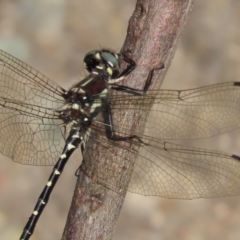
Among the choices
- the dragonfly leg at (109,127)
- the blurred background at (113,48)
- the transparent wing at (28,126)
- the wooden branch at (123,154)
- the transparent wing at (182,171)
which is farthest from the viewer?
the blurred background at (113,48)

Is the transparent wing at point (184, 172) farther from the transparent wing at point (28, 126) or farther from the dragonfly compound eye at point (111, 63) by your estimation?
the transparent wing at point (28, 126)

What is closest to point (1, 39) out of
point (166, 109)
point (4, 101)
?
point (4, 101)

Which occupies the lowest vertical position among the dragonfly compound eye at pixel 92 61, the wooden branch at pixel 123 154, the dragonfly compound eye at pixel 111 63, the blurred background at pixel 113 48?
the wooden branch at pixel 123 154

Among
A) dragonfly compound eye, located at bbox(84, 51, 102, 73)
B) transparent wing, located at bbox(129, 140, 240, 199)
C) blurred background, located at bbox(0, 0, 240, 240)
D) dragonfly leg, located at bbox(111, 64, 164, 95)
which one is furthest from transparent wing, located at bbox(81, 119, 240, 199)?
blurred background, located at bbox(0, 0, 240, 240)

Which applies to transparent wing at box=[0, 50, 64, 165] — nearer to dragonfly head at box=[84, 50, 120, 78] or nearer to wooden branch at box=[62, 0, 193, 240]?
dragonfly head at box=[84, 50, 120, 78]

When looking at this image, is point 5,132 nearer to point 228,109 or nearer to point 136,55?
point 136,55

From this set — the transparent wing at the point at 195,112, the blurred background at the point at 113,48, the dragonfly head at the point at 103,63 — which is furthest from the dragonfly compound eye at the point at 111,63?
the blurred background at the point at 113,48
